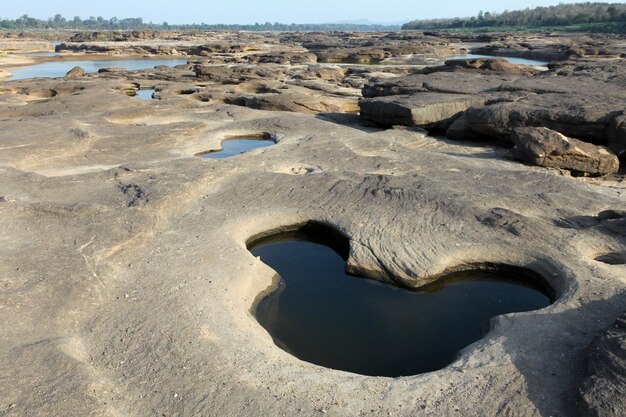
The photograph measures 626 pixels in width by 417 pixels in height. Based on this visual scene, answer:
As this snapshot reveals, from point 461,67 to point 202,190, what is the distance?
23.5m

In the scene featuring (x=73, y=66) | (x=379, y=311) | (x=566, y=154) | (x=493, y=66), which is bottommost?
(x=73, y=66)

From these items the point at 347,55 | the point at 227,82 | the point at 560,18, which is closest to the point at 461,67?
the point at 227,82

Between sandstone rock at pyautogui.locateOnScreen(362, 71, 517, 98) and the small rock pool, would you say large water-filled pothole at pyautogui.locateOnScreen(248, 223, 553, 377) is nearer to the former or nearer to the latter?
sandstone rock at pyautogui.locateOnScreen(362, 71, 517, 98)

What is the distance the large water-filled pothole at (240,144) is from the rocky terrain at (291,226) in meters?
0.29

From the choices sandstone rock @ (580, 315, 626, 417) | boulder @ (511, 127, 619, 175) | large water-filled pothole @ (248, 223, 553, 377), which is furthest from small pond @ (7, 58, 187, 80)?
sandstone rock @ (580, 315, 626, 417)

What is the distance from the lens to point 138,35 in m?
100

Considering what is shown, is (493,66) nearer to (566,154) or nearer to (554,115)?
(554,115)

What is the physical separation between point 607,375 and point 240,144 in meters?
14.9

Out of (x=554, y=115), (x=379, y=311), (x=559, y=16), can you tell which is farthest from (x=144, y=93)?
(x=559, y=16)

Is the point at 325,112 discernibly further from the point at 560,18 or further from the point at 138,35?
the point at 560,18

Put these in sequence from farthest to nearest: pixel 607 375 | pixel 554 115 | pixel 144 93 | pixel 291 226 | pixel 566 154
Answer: pixel 144 93
pixel 554 115
pixel 566 154
pixel 291 226
pixel 607 375

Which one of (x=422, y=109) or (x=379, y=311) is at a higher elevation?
(x=422, y=109)

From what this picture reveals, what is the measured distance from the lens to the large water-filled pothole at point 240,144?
17178 mm

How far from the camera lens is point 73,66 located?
53906mm
